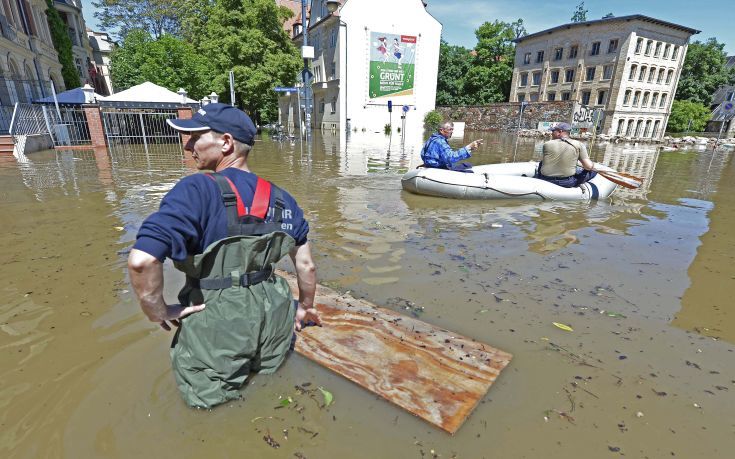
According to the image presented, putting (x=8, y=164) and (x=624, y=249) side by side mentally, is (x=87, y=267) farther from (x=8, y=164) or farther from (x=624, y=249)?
(x=8, y=164)

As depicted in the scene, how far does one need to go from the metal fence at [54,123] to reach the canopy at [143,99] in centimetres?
236

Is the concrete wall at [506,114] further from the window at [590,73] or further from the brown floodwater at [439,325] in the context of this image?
the brown floodwater at [439,325]

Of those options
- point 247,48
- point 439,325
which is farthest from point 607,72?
point 439,325

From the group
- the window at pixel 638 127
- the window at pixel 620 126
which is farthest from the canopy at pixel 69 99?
the window at pixel 638 127

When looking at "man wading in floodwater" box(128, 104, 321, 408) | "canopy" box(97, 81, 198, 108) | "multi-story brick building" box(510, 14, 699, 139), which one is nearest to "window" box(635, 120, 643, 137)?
"multi-story brick building" box(510, 14, 699, 139)

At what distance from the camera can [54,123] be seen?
54.8 ft

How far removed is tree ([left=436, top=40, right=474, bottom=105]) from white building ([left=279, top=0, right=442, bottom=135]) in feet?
58.5

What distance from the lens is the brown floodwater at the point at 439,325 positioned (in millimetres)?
2182

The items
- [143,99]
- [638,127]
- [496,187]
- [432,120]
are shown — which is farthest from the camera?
[638,127]

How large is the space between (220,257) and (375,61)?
33.0 metres

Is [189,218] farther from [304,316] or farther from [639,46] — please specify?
[639,46]

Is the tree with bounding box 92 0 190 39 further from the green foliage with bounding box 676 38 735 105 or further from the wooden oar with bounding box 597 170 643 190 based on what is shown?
the green foliage with bounding box 676 38 735 105

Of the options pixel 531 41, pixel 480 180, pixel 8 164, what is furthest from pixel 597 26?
pixel 8 164

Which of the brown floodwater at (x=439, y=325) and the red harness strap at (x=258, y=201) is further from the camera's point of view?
the brown floodwater at (x=439, y=325)
